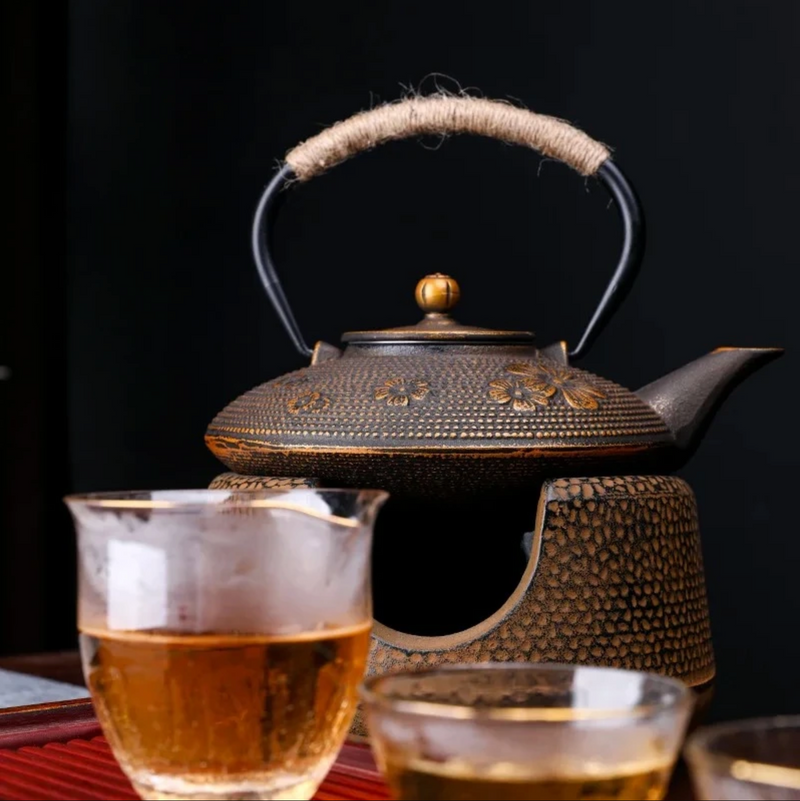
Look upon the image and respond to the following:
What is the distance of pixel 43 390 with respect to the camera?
256cm

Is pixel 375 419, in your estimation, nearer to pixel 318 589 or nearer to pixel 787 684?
pixel 318 589

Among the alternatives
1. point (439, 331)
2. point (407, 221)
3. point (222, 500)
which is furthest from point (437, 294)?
point (407, 221)

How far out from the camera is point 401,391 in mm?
858

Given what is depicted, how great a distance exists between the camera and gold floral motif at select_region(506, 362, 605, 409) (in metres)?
0.87

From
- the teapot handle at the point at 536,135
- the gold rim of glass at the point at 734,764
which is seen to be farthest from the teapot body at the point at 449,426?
the gold rim of glass at the point at 734,764

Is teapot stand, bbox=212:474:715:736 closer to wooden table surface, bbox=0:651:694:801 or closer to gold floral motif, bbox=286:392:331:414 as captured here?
gold floral motif, bbox=286:392:331:414

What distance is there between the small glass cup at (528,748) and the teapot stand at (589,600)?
351 millimetres

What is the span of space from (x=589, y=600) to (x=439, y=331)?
0.22 m

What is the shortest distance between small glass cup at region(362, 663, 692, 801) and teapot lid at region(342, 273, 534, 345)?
467 millimetres

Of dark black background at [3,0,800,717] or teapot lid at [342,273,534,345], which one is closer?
teapot lid at [342,273,534,345]

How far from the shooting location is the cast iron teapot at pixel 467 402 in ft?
2.76

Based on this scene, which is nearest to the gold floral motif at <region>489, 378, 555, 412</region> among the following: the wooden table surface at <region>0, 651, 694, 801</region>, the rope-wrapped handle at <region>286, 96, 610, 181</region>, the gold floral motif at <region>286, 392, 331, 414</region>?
the gold floral motif at <region>286, 392, 331, 414</region>

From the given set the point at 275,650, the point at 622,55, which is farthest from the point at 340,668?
the point at 622,55

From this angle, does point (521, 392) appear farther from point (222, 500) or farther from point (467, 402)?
point (222, 500)
